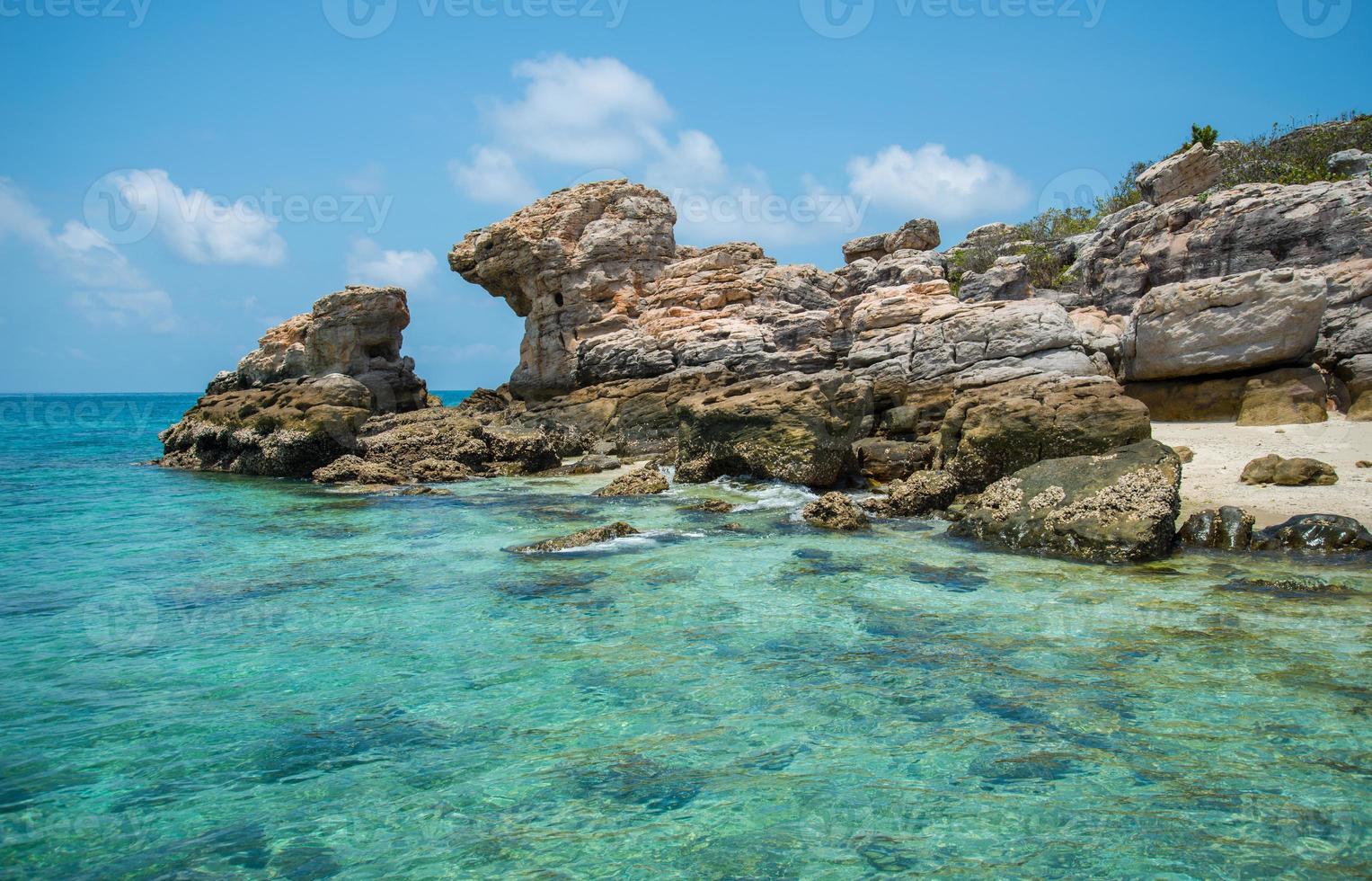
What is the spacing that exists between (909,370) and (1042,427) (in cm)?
683

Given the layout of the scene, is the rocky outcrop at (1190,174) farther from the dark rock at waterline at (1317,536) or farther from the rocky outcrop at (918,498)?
the dark rock at waterline at (1317,536)

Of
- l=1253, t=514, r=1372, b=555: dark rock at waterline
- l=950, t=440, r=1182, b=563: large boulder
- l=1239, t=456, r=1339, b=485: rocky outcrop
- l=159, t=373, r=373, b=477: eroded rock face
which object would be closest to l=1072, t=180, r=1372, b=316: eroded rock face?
l=1239, t=456, r=1339, b=485: rocky outcrop

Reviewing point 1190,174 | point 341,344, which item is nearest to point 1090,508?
point 1190,174

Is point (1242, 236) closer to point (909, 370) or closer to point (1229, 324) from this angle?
point (1229, 324)

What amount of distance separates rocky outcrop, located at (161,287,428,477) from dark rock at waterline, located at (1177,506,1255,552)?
74.4 ft

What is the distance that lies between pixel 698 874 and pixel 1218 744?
12.8 ft

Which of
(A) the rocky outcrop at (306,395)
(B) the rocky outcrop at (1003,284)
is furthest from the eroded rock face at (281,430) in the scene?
(B) the rocky outcrop at (1003,284)

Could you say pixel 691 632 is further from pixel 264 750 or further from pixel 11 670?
pixel 11 670

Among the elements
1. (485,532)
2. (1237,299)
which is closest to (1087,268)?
(1237,299)

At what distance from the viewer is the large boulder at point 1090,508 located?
1112 centimetres

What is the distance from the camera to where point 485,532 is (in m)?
15.1

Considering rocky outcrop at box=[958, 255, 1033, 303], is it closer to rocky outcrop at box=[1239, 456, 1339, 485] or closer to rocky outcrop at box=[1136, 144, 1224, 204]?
rocky outcrop at box=[1136, 144, 1224, 204]

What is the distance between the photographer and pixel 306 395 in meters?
26.6

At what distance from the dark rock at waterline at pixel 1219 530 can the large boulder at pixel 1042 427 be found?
8.43ft
